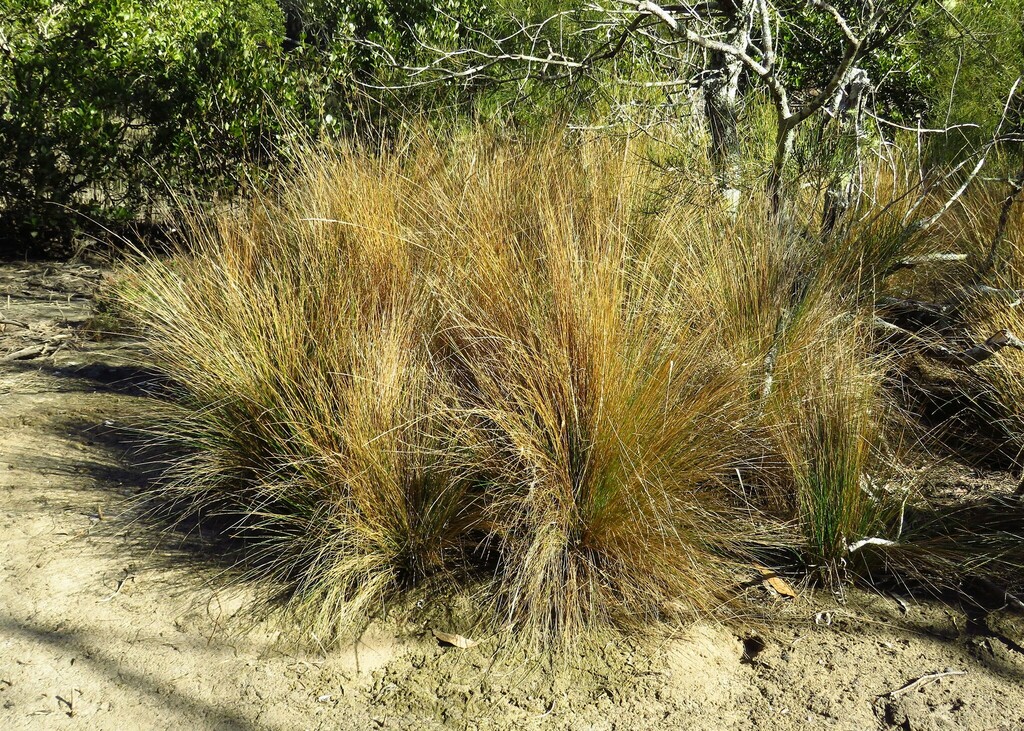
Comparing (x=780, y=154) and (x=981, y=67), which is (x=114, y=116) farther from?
(x=981, y=67)

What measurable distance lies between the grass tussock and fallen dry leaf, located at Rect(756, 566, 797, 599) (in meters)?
0.06

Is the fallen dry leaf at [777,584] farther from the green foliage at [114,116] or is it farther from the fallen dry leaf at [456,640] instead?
the green foliage at [114,116]

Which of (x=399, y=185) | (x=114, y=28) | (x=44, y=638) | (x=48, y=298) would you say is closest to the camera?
(x=44, y=638)

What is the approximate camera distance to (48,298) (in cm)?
559

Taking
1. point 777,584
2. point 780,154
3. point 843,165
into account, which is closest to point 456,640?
point 777,584

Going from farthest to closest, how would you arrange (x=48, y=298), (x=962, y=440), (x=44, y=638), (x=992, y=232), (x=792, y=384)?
(x=48, y=298) → (x=992, y=232) → (x=962, y=440) → (x=792, y=384) → (x=44, y=638)

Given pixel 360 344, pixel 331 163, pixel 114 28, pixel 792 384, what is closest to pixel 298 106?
pixel 114 28

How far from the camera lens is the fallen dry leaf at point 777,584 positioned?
293 cm

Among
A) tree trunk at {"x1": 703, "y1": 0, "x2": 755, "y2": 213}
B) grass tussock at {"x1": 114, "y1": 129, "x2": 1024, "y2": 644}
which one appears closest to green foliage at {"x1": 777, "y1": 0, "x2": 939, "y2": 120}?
tree trunk at {"x1": 703, "y1": 0, "x2": 755, "y2": 213}

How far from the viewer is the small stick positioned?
2550 mm

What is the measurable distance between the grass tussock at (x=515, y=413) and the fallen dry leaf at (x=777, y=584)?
0.06 metres

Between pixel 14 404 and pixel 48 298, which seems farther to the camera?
pixel 48 298

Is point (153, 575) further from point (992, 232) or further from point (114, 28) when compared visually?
point (114, 28)

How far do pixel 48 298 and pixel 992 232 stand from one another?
17.3ft
